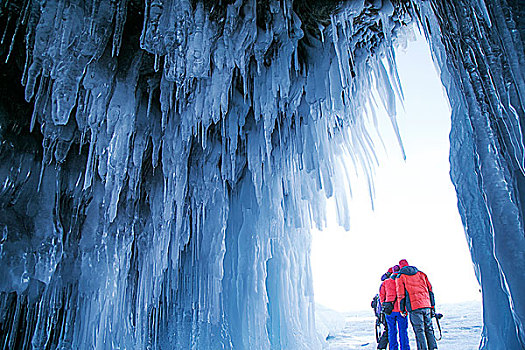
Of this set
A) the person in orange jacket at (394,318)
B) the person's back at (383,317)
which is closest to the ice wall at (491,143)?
the person in orange jacket at (394,318)

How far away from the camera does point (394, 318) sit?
412cm

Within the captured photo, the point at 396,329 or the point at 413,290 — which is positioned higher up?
the point at 413,290

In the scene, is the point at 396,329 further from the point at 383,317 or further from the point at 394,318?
the point at 383,317

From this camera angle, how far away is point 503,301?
5.07 ft

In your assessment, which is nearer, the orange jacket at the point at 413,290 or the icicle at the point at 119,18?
the icicle at the point at 119,18

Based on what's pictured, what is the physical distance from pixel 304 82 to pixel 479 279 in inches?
93.8

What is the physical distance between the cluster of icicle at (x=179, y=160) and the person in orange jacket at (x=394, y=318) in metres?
0.96

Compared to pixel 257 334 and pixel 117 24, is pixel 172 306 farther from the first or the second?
pixel 117 24

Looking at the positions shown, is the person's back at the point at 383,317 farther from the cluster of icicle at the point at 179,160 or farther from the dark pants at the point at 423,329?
the cluster of icicle at the point at 179,160

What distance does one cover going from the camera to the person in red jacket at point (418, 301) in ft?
11.8

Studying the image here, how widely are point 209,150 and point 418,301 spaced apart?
2.91m

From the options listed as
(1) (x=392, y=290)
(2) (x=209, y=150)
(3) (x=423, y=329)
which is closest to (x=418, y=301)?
(3) (x=423, y=329)

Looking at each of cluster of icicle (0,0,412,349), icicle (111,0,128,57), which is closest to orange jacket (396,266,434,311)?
cluster of icicle (0,0,412,349)

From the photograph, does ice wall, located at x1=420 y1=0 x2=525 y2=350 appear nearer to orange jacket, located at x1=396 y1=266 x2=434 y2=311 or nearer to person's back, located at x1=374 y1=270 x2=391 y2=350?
orange jacket, located at x1=396 y1=266 x2=434 y2=311
